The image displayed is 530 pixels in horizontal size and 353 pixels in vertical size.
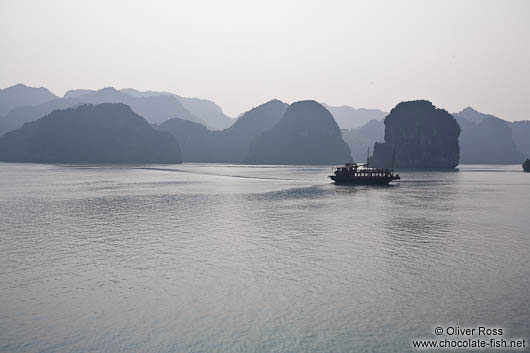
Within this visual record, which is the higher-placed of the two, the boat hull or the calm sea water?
the boat hull

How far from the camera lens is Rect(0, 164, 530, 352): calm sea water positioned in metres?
15.3

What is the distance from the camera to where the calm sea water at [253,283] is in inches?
603

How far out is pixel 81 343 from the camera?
14.5 metres

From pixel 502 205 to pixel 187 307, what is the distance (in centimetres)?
6051

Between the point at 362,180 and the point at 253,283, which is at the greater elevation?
the point at 362,180

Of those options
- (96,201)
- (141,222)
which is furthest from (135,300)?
(96,201)

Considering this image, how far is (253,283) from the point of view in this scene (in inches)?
849

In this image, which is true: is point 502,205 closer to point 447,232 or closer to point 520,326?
point 447,232

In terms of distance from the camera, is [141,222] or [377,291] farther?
[141,222]

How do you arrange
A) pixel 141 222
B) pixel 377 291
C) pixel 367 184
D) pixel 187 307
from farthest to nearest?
pixel 367 184 → pixel 141 222 → pixel 377 291 → pixel 187 307

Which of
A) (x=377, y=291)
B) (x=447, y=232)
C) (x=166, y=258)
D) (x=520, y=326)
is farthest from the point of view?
(x=447, y=232)

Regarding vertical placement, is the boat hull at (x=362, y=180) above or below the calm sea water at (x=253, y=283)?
above

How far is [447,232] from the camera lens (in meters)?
37.1

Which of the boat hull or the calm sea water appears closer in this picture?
the calm sea water
